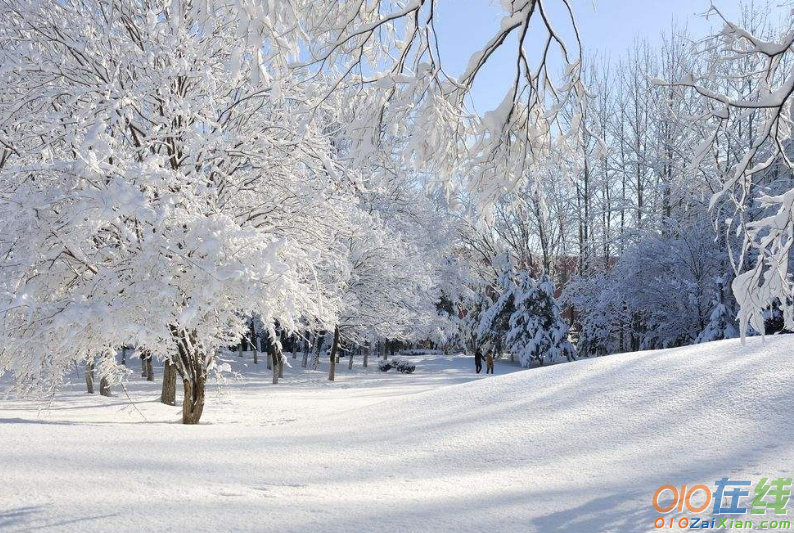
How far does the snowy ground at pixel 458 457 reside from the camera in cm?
389

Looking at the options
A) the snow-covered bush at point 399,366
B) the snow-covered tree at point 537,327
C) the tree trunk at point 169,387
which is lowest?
the snow-covered bush at point 399,366

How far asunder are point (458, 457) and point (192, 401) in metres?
6.52

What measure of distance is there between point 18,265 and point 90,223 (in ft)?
3.87

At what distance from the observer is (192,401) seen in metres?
10.8

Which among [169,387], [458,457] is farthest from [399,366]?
[458,457]

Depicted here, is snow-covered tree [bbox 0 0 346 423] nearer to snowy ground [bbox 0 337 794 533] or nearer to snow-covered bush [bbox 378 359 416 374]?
snowy ground [bbox 0 337 794 533]

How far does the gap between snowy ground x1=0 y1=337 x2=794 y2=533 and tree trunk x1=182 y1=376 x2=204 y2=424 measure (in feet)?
9.96

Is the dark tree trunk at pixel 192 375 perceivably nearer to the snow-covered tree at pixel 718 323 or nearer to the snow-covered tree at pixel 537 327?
the snow-covered tree at pixel 718 323

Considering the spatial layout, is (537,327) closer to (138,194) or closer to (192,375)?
(192,375)

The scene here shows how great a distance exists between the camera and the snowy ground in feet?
12.8

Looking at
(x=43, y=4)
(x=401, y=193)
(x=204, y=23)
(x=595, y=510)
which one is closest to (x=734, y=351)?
(x=595, y=510)

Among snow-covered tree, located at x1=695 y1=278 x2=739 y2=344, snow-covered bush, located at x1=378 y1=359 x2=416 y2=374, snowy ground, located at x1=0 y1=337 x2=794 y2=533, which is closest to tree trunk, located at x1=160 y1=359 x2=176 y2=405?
snowy ground, located at x1=0 y1=337 x2=794 y2=533

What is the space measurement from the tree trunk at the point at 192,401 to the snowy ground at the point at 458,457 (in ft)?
9.96

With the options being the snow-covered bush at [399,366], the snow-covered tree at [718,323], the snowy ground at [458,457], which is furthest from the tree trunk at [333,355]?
the snowy ground at [458,457]
